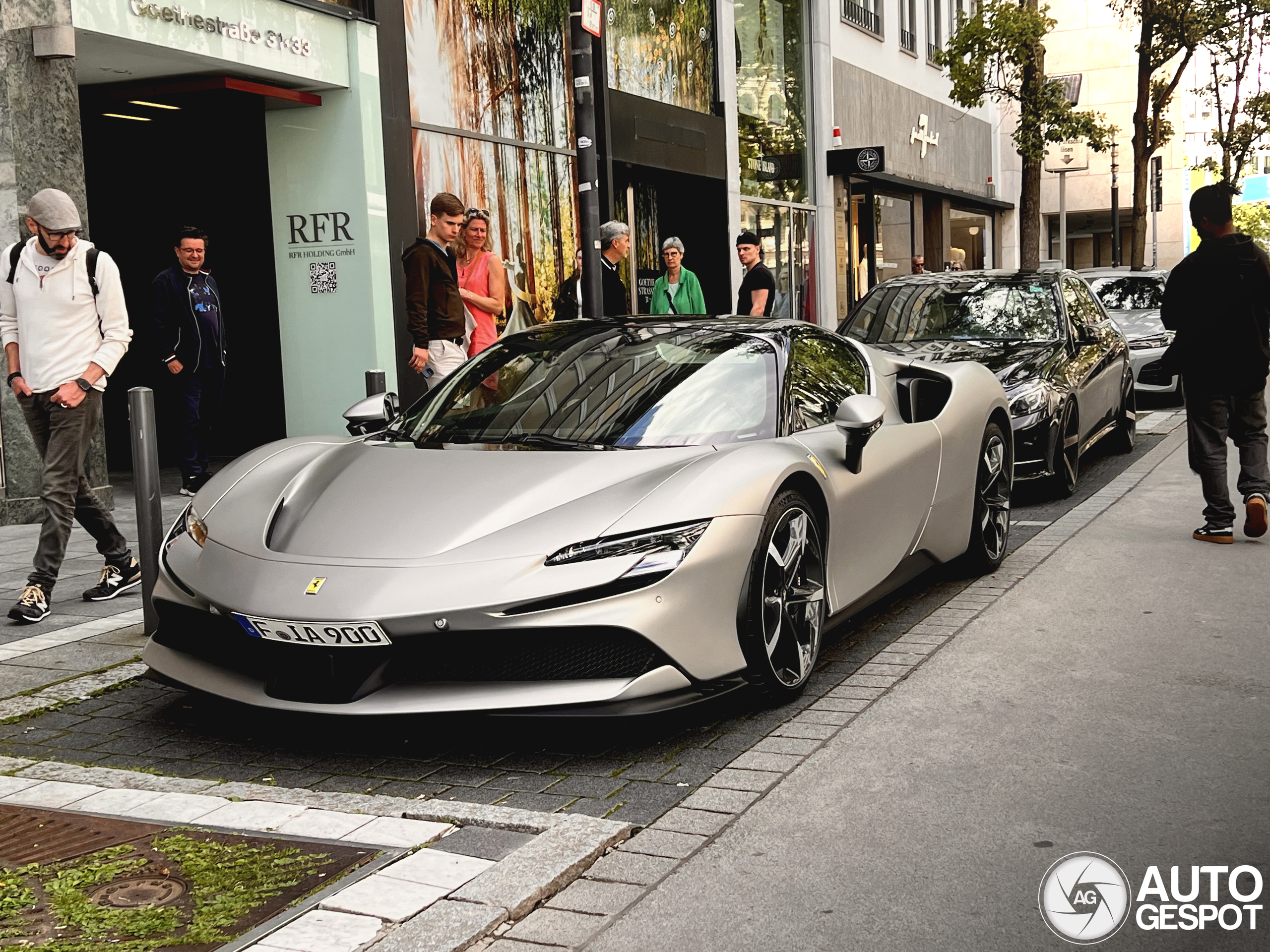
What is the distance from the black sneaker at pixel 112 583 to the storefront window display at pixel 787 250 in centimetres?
1519

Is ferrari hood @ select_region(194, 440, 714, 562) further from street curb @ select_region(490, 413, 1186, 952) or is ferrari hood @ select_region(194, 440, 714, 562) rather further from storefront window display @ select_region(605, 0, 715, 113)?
storefront window display @ select_region(605, 0, 715, 113)

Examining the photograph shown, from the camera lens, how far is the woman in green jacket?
12.3 m

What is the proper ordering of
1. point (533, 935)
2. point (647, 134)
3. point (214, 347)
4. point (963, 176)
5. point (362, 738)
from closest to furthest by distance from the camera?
point (533, 935) < point (362, 738) < point (214, 347) < point (647, 134) < point (963, 176)

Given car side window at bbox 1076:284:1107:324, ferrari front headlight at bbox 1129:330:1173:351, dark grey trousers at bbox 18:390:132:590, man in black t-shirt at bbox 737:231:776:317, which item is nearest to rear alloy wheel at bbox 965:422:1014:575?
dark grey trousers at bbox 18:390:132:590

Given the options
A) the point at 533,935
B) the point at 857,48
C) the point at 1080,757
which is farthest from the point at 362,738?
the point at 857,48

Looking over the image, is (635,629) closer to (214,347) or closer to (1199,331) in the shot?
(1199,331)

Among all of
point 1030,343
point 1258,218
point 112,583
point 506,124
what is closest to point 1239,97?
point 506,124

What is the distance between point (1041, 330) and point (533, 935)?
8.32 m

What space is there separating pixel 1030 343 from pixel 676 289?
323 centimetres

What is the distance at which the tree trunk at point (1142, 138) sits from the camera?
26.3 meters

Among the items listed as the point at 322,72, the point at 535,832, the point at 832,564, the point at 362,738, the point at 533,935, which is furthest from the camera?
the point at 322,72

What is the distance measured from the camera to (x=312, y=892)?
335 cm

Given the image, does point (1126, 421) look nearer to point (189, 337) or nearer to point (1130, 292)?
point (1130, 292)
